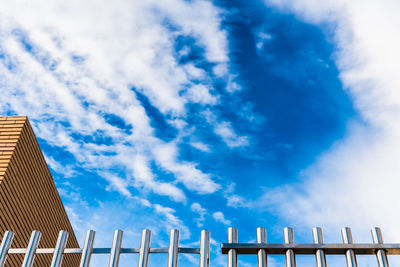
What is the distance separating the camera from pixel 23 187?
8164 millimetres

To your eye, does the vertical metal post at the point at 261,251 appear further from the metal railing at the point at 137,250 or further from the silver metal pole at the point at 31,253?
the silver metal pole at the point at 31,253

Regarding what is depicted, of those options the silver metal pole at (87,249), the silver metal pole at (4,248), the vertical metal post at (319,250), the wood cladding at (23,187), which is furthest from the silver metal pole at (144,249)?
the wood cladding at (23,187)

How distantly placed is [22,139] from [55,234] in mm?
3949

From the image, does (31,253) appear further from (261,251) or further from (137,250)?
(261,251)

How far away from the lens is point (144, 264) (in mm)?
3955

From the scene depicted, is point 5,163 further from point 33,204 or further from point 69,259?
point 69,259

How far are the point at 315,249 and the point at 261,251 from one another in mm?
603

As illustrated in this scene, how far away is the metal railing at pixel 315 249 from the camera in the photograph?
3.97m

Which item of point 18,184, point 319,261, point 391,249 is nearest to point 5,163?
point 18,184

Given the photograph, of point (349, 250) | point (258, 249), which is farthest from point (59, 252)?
point (349, 250)

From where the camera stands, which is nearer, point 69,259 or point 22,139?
point 22,139

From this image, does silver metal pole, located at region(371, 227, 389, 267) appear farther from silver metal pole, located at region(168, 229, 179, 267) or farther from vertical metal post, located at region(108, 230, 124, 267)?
vertical metal post, located at region(108, 230, 124, 267)

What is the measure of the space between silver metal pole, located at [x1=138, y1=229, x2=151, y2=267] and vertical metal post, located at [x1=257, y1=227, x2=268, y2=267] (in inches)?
48.6

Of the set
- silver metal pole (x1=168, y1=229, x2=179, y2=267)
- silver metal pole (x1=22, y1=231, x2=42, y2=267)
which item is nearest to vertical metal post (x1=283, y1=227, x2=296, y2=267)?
silver metal pole (x1=168, y1=229, x2=179, y2=267)
